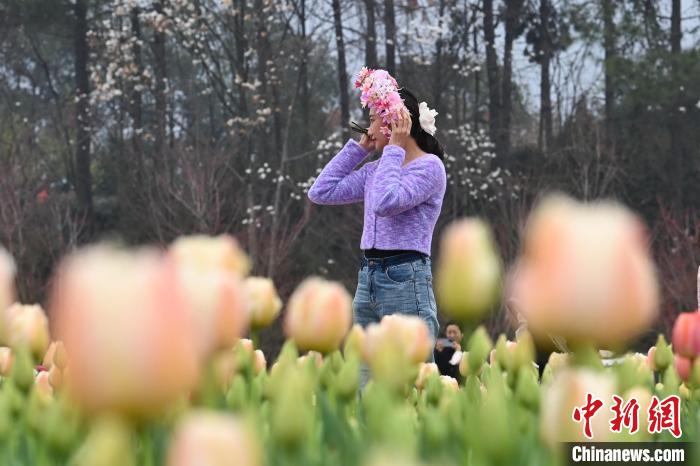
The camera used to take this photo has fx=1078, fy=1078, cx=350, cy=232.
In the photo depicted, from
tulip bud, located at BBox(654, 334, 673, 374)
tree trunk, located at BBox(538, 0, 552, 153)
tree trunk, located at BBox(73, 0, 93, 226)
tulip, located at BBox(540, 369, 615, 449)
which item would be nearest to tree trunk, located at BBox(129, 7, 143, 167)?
tree trunk, located at BBox(73, 0, 93, 226)

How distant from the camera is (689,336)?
1340 mm

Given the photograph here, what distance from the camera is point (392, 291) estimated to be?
350cm

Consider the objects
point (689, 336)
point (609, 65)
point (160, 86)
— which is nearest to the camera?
point (689, 336)

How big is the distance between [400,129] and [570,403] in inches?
110

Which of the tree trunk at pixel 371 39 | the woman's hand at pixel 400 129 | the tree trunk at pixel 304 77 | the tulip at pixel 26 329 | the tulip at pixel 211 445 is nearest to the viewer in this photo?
the tulip at pixel 211 445

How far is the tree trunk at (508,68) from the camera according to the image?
16.0 m

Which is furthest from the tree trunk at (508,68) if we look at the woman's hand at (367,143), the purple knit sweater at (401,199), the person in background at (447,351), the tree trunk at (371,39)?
the purple knit sweater at (401,199)

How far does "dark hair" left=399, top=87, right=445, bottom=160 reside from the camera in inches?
147

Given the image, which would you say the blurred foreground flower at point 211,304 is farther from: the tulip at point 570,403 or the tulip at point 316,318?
the tulip at point 570,403

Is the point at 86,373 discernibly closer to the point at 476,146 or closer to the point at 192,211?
the point at 192,211

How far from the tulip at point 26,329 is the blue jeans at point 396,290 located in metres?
2.26

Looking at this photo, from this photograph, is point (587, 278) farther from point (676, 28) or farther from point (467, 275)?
point (676, 28)

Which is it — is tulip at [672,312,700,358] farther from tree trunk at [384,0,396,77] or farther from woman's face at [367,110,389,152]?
tree trunk at [384,0,396,77]

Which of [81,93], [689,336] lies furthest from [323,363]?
[81,93]
